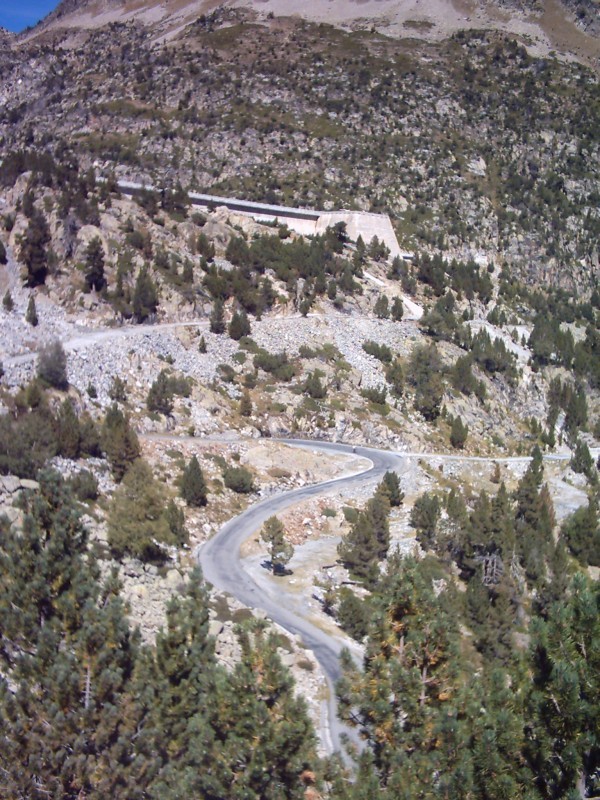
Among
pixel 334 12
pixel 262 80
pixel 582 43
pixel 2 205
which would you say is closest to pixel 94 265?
pixel 2 205

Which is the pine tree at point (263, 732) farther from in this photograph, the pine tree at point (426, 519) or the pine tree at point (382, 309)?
the pine tree at point (382, 309)

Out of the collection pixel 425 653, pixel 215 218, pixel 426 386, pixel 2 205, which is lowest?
pixel 426 386

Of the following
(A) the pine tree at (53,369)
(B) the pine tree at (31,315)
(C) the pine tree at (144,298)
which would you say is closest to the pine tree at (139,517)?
(A) the pine tree at (53,369)

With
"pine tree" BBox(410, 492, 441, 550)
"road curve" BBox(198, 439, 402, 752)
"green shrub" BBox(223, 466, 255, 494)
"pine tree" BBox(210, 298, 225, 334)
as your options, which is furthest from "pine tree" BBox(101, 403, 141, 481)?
"pine tree" BBox(210, 298, 225, 334)

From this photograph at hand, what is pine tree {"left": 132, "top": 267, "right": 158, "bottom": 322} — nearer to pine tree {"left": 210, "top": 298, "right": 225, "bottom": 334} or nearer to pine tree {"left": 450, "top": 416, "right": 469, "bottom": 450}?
pine tree {"left": 210, "top": 298, "right": 225, "bottom": 334}

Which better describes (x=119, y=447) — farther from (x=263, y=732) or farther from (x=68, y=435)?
(x=263, y=732)

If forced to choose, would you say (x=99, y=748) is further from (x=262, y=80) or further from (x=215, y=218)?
(x=262, y=80)
